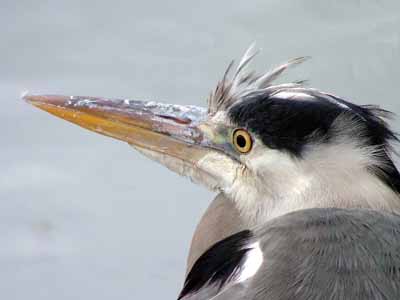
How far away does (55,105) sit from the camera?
1925mm

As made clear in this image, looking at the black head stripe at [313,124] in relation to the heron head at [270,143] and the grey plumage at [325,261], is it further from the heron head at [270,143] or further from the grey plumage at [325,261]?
the grey plumage at [325,261]

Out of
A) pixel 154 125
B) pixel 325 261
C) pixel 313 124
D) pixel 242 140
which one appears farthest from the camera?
pixel 154 125

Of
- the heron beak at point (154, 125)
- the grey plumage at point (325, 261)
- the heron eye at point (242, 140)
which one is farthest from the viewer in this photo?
the heron beak at point (154, 125)

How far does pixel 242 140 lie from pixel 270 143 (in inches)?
3.5

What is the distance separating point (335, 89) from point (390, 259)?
1840 millimetres

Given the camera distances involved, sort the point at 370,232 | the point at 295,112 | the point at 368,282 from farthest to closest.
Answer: the point at 295,112, the point at 370,232, the point at 368,282

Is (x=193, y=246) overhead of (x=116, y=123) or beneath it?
beneath

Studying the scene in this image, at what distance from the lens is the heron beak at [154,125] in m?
1.80

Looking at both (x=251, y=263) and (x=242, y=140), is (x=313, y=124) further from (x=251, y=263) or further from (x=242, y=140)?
(x=251, y=263)

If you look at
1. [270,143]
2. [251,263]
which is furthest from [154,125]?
[251,263]

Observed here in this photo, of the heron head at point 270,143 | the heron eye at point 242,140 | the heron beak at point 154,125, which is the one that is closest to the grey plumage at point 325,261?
the heron head at point 270,143

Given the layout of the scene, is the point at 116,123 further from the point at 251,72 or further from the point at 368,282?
the point at 368,282

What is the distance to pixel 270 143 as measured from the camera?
1.62m

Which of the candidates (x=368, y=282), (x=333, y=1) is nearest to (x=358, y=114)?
(x=368, y=282)
